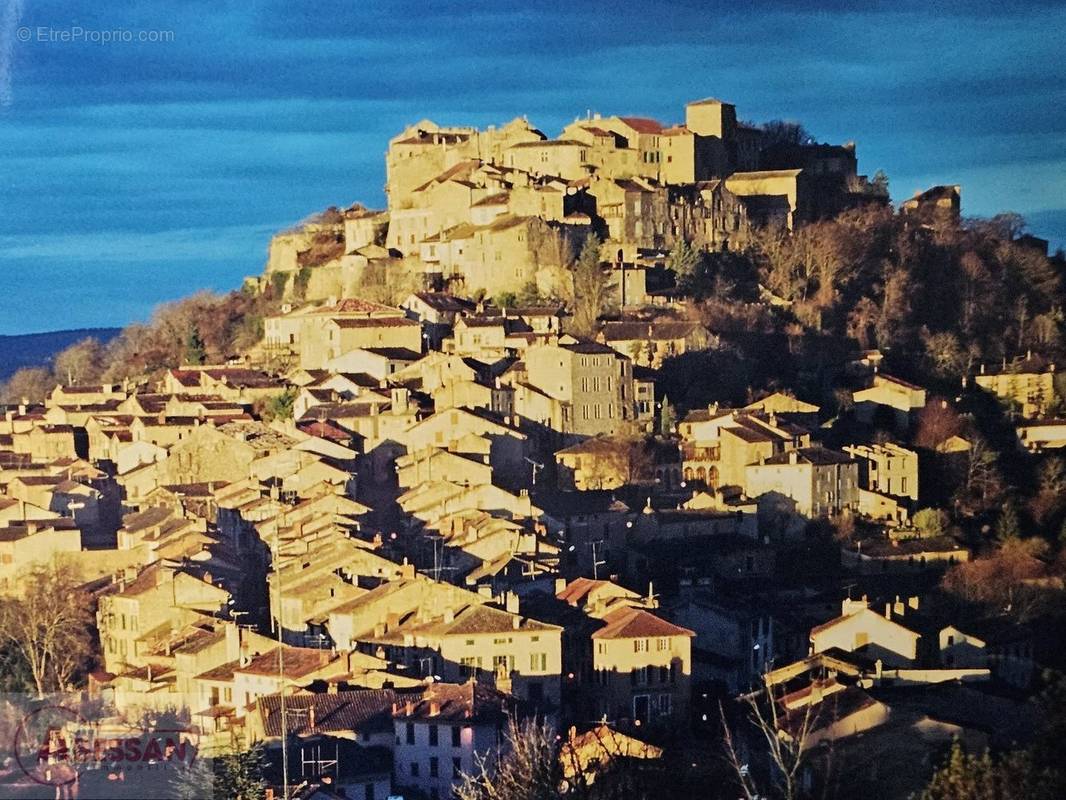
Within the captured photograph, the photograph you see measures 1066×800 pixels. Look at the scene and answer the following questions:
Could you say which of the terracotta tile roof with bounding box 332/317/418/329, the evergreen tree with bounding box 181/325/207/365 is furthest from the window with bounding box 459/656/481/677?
the evergreen tree with bounding box 181/325/207/365

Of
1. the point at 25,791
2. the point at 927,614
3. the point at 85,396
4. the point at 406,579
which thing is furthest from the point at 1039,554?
the point at 25,791

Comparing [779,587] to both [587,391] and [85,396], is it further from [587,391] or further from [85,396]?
[85,396]

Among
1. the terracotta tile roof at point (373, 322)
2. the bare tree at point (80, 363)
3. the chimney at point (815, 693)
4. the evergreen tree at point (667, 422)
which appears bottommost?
the chimney at point (815, 693)

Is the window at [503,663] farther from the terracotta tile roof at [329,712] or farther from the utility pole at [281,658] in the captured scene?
the utility pole at [281,658]

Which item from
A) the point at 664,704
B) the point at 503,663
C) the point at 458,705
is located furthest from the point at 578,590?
the point at 458,705

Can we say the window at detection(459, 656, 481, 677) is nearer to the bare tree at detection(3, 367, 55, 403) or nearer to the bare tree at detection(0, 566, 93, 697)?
the bare tree at detection(0, 566, 93, 697)

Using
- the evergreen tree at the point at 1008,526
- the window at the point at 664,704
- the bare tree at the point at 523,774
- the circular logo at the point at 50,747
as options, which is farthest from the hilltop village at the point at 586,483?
the circular logo at the point at 50,747

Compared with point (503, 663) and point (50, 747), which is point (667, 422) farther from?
point (50, 747)
